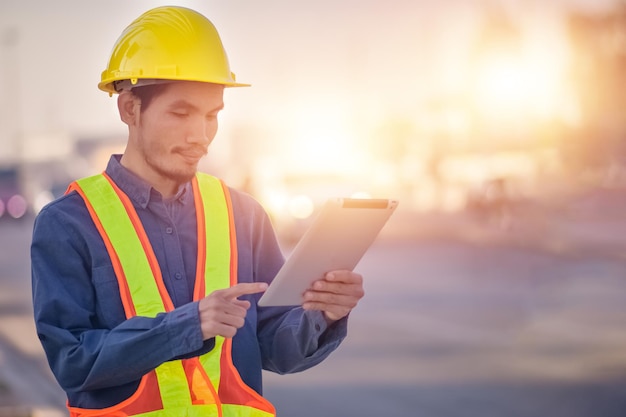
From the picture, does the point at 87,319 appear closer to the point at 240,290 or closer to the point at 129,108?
the point at 240,290

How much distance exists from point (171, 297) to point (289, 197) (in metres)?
21.9

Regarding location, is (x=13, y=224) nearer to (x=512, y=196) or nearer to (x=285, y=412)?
(x=512, y=196)

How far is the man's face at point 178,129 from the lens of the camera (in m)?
3.32

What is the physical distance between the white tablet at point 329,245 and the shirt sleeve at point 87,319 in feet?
0.78

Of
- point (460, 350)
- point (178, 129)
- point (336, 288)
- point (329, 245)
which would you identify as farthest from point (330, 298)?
point (460, 350)

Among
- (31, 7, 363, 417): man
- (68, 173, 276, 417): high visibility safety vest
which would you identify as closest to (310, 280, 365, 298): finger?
(31, 7, 363, 417): man

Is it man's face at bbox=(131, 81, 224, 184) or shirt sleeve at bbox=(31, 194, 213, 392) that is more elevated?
man's face at bbox=(131, 81, 224, 184)

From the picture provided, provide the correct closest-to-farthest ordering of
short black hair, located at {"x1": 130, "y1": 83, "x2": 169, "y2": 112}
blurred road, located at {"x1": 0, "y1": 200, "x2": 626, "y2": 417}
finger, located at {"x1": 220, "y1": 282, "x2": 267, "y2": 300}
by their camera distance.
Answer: finger, located at {"x1": 220, "y1": 282, "x2": 267, "y2": 300} → short black hair, located at {"x1": 130, "y1": 83, "x2": 169, "y2": 112} → blurred road, located at {"x1": 0, "y1": 200, "x2": 626, "y2": 417}

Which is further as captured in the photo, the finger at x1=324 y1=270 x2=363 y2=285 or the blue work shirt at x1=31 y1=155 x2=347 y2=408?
the finger at x1=324 y1=270 x2=363 y2=285

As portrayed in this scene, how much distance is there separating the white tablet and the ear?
2.01 ft

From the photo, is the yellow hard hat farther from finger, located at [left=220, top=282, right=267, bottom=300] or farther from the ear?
finger, located at [left=220, top=282, right=267, bottom=300]

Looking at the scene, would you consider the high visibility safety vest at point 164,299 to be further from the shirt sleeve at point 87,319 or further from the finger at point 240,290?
the finger at point 240,290

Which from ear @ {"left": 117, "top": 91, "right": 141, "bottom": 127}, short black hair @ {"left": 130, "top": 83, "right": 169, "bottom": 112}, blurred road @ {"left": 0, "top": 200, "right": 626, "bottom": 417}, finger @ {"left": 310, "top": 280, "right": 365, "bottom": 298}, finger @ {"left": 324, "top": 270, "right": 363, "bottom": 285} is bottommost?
blurred road @ {"left": 0, "top": 200, "right": 626, "bottom": 417}

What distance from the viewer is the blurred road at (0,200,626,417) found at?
9281mm
